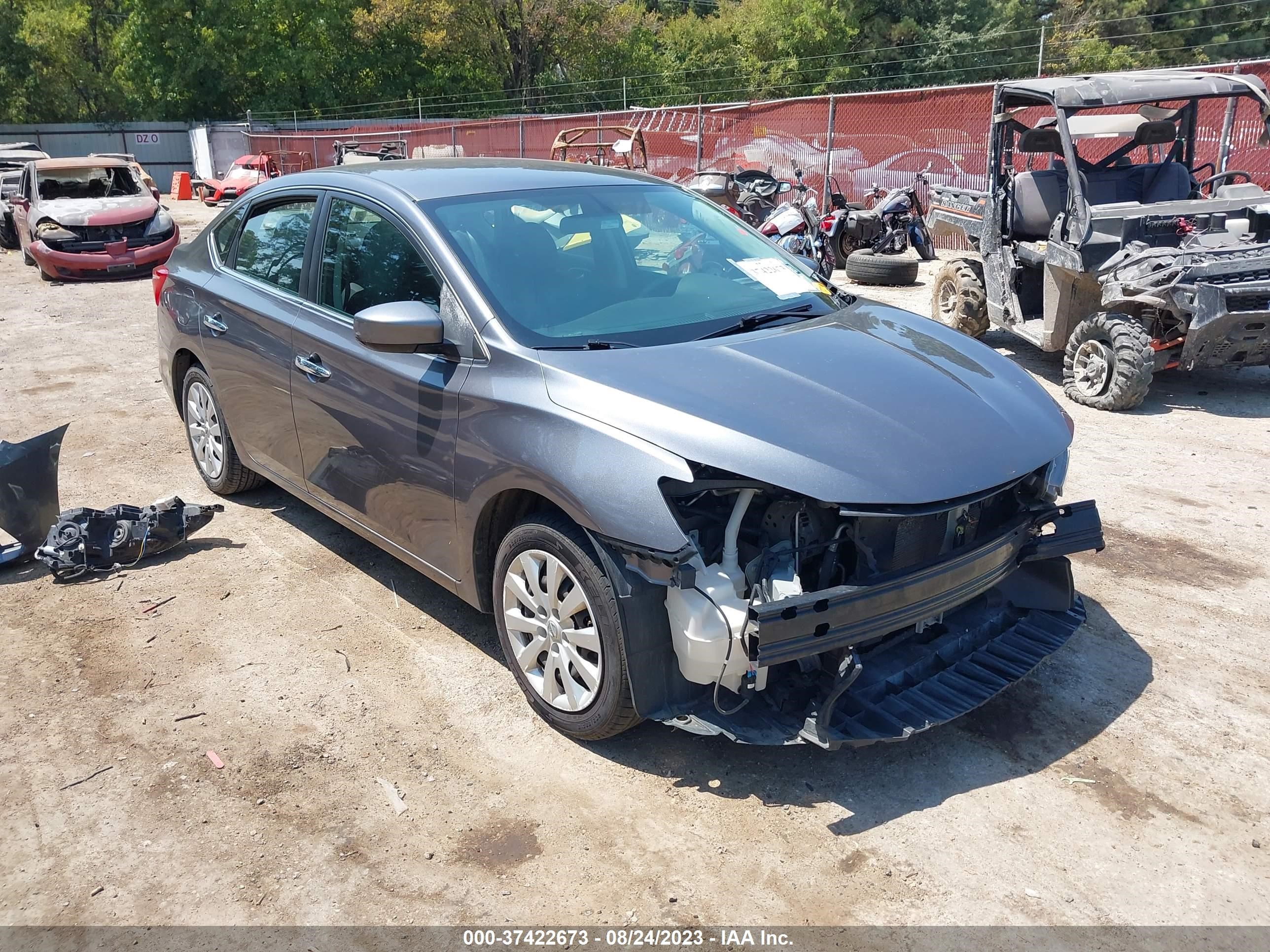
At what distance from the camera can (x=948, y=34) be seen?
4206cm

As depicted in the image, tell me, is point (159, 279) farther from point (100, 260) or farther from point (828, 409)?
point (100, 260)

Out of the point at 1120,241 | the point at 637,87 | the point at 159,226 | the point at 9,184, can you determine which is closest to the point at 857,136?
the point at 1120,241

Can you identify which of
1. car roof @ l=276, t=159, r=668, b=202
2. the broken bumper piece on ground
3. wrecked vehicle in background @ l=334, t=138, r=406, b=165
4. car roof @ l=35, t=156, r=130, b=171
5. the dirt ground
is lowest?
the dirt ground

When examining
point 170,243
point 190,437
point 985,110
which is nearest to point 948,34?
point 985,110

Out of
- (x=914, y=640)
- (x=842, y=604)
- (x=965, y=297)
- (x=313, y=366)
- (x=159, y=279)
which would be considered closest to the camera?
(x=842, y=604)

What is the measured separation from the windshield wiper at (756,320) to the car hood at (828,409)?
0.06 m

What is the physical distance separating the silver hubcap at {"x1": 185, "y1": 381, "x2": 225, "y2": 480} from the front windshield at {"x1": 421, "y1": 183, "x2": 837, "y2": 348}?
2247 millimetres

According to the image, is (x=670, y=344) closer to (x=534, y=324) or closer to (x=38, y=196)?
(x=534, y=324)

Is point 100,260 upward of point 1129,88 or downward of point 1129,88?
downward

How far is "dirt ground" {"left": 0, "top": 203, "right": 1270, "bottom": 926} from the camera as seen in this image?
2.78m

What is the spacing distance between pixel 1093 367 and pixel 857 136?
996cm

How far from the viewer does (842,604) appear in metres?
2.92

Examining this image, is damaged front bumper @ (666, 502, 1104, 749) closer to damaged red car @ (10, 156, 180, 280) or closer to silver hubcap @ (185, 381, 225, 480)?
silver hubcap @ (185, 381, 225, 480)

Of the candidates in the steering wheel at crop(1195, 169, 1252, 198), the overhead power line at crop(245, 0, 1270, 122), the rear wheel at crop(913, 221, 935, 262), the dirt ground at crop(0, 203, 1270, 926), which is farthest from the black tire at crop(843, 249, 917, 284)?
the overhead power line at crop(245, 0, 1270, 122)
